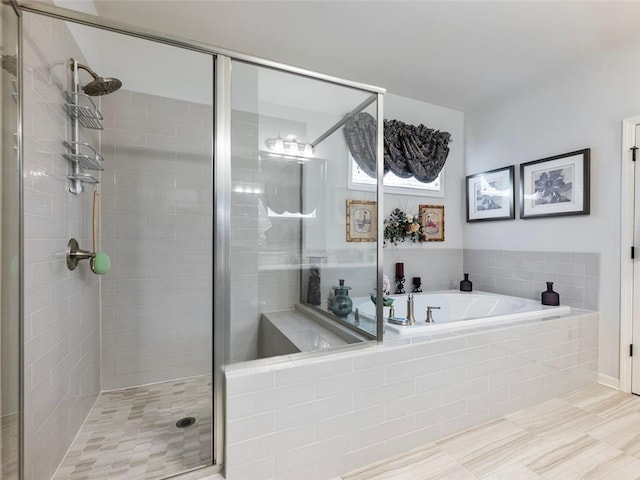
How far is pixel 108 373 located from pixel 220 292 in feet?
5.08

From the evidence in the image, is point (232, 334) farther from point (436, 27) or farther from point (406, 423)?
point (436, 27)

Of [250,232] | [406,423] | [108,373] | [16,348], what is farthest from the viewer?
[108,373]

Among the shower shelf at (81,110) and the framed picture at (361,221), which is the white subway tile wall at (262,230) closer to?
the framed picture at (361,221)

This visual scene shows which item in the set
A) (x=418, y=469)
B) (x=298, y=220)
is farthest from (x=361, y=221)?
(x=418, y=469)

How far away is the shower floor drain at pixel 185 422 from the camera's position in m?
1.79

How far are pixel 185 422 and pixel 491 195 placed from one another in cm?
335

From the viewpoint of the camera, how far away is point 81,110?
5.26 feet

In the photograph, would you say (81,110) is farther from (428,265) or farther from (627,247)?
(627,247)

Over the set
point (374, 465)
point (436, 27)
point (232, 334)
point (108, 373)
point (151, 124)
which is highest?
point (436, 27)

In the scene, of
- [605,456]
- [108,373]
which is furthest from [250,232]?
Answer: [605,456]

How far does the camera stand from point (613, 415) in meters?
1.92

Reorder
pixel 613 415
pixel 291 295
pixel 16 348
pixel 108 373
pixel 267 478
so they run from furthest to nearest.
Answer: pixel 291 295
pixel 108 373
pixel 613 415
pixel 267 478
pixel 16 348

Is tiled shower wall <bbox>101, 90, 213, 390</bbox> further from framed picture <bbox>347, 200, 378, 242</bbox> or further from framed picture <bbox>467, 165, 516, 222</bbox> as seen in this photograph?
framed picture <bbox>467, 165, 516, 222</bbox>

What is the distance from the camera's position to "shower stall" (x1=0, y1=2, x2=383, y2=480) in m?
1.20
